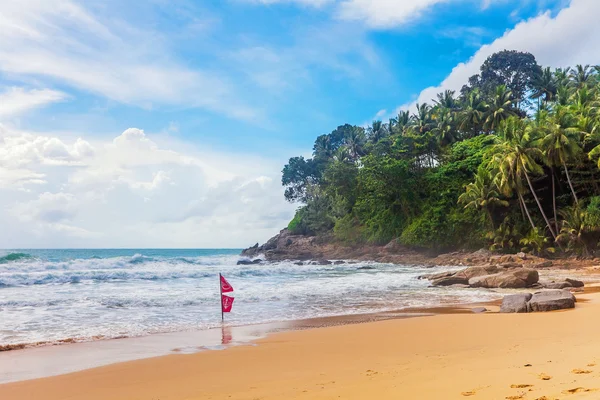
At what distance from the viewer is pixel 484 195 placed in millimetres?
39094

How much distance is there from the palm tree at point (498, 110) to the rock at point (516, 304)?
42425 mm

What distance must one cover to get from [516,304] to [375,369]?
700 centimetres

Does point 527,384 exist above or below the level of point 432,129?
below

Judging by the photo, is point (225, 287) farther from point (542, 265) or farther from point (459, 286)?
point (542, 265)

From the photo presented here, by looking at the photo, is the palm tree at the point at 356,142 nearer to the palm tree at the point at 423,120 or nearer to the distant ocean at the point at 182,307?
the palm tree at the point at 423,120

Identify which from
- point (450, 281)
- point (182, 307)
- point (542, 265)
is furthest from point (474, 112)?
point (182, 307)

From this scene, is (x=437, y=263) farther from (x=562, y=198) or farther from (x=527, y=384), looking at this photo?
(x=527, y=384)

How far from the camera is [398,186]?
49.2m

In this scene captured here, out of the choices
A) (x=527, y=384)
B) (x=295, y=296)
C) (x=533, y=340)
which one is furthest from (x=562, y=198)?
(x=527, y=384)

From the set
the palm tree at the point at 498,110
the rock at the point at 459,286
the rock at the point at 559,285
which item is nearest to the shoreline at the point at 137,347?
the rock at the point at 559,285

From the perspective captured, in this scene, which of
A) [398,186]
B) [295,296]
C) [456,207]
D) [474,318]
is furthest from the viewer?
[398,186]

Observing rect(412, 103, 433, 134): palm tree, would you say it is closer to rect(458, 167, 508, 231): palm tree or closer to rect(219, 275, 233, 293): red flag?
rect(458, 167, 508, 231): palm tree

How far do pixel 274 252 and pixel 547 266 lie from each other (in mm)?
32260

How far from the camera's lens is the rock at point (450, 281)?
20188mm
